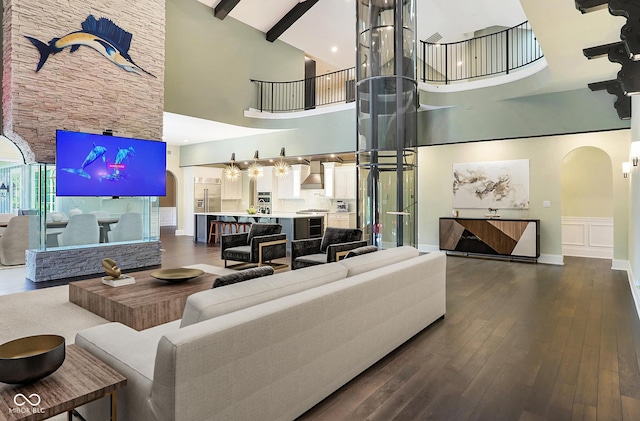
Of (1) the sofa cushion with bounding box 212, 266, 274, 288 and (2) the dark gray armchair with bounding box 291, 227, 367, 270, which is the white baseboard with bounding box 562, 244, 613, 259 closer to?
(2) the dark gray armchair with bounding box 291, 227, 367, 270

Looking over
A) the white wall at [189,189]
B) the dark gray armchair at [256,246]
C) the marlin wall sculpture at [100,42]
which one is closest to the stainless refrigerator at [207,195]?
the white wall at [189,189]

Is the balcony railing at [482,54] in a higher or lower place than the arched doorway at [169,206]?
higher

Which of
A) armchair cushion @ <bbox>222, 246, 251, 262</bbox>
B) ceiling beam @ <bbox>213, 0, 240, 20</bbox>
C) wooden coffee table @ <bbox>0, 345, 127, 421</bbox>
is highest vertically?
ceiling beam @ <bbox>213, 0, 240, 20</bbox>

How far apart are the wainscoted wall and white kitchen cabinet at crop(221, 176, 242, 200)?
384 inches

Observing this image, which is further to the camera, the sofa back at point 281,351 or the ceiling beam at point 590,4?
the ceiling beam at point 590,4

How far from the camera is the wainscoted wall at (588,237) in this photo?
26.5 ft

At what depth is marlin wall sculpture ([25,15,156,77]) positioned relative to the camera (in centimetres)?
591

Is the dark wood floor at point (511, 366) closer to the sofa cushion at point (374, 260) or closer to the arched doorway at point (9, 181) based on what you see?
the sofa cushion at point (374, 260)

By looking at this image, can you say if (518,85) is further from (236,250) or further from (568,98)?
(236,250)

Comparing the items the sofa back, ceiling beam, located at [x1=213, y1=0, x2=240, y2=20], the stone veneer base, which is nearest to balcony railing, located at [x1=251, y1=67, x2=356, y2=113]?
ceiling beam, located at [x1=213, y1=0, x2=240, y2=20]

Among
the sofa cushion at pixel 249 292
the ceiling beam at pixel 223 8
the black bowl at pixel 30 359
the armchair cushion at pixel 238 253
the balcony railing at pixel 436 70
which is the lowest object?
the armchair cushion at pixel 238 253

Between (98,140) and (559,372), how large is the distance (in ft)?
22.7

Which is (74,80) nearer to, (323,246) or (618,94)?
(323,246)

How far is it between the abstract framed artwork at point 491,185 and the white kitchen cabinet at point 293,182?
460 cm
